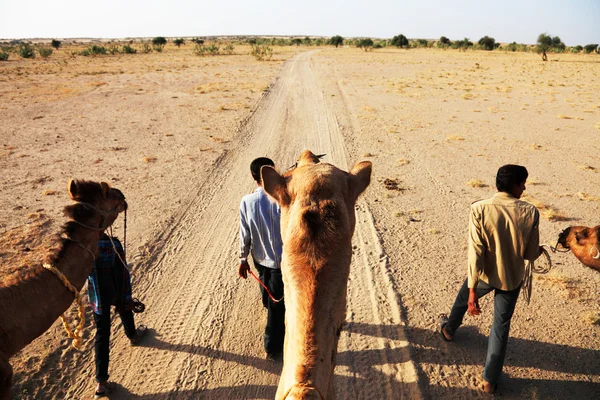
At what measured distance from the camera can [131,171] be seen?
11328 millimetres

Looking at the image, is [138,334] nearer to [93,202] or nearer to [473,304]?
[93,202]

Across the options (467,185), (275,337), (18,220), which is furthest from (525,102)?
(18,220)

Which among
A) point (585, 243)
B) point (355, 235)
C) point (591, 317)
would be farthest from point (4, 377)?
point (591, 317)

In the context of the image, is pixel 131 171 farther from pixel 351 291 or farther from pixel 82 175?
pixel 351 291

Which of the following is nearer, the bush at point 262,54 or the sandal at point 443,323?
the sandal at point 443,323

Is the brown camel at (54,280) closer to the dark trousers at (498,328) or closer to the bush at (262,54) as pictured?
the dark trousers at (498,328)

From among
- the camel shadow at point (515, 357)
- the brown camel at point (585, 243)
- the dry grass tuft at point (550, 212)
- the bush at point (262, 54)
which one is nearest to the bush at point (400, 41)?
the bush at point (262, 54)

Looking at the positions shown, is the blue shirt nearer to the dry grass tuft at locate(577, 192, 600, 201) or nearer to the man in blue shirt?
the man in blue shirt

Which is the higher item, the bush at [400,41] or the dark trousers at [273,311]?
the bush at [400,41]

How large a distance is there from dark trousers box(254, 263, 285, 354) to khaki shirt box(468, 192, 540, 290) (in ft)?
7.43

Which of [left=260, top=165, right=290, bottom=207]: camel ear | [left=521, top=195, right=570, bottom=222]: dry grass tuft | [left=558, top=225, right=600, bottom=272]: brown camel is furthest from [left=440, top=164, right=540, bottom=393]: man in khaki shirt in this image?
[left=521, top=195, right=570, bottom=222]: dry grass tuft

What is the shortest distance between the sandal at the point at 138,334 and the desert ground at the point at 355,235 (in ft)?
0.36

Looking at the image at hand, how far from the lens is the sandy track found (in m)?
4.50

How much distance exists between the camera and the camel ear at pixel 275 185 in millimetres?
1993
